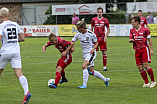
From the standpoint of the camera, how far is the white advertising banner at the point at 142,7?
40.8 metres

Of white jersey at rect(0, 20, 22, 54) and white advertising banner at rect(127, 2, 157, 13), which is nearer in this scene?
white jersey at rect(0, 20, 22, 54)

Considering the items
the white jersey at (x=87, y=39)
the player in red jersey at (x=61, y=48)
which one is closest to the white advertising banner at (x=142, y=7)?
the white jersey at (x=87, y=39)

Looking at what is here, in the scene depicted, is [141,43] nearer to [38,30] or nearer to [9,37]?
[9,37]

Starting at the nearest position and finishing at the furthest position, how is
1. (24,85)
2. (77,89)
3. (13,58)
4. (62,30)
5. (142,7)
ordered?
(24,85)
(13,58)
(77,89)
(62,30)
(142,7)

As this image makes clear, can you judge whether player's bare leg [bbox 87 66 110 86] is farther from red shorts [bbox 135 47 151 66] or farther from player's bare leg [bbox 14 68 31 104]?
player's bare leg [bbox 14 68 31 104]

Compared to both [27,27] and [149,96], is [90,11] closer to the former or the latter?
[27,27]

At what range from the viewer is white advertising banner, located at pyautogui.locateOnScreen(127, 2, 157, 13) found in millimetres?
40750

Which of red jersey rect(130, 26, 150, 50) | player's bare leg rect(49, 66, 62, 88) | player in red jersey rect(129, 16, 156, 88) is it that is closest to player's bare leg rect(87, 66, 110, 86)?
player's bare leg rect(49, 66, 62, 88)

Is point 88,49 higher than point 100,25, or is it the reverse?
point 100,25

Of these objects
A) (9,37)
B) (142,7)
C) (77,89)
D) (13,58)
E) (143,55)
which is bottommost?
(77,89)

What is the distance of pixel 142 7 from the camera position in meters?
41.0

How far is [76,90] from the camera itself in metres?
9.98

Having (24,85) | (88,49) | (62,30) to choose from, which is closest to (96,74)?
(88,49)

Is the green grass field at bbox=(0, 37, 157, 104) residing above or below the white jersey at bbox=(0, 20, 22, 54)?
below
